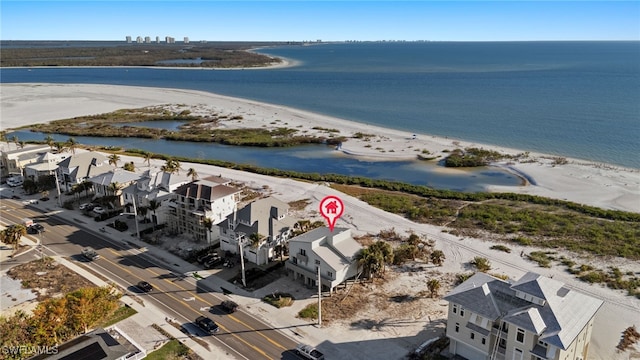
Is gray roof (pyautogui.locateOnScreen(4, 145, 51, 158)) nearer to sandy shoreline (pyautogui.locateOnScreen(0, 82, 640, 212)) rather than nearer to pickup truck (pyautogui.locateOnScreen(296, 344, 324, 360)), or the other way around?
sandy shoreline (pyautogui.locateOnScreen(0, 82, 640, 212))

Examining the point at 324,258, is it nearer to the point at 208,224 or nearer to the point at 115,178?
the point at 208,224

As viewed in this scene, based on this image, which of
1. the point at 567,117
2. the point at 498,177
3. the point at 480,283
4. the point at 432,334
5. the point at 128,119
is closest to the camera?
the point at 480,283

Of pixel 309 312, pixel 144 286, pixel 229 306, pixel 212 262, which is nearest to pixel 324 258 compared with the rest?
pixel 309 312

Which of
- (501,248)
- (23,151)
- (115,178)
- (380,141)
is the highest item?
(23,151)

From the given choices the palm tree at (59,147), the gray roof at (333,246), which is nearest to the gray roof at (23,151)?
the palm tree at (59,147)

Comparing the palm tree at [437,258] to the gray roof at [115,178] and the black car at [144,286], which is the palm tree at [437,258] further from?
the gray roof at [115,178]

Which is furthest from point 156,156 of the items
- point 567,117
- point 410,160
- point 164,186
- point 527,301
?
point 567,117

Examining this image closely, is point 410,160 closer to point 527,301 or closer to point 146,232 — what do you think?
point 146,232

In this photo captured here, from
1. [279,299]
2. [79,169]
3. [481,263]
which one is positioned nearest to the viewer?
[279,299]

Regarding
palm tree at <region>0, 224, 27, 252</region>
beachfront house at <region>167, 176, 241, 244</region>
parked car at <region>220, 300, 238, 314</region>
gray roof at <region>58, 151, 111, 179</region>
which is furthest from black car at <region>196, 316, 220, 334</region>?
gray roof at <region>58, 151, 111, 179</region>
